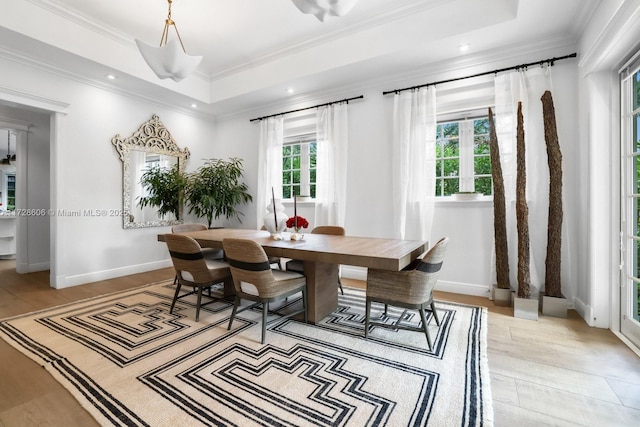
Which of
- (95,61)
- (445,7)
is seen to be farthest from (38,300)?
(445,7)

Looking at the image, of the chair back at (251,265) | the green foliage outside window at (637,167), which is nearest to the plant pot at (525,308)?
the green foliage outside window at (637,167)

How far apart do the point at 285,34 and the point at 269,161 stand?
72.5 inches

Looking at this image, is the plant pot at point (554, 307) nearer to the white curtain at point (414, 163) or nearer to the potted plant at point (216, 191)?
the white curtain at point (414, 163)

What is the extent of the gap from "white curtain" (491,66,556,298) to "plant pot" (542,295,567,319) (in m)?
0.21

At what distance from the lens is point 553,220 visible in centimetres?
277

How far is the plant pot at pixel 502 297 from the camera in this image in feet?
10.1

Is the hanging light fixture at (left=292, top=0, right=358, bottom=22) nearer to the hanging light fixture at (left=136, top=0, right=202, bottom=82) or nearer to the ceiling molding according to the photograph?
the hanging light fixture at (left=136, top=0, right=202, bottom=82)

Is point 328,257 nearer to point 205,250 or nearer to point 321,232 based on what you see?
point 321,232

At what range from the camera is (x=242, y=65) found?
14.5 feet

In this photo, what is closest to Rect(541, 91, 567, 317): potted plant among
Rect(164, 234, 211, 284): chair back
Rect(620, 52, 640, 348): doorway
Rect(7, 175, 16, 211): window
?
Rect(620, 52, 640, 348): doorway

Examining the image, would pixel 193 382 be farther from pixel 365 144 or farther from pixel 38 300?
pixel 365 144

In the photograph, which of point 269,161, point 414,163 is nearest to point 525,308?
point 414,163

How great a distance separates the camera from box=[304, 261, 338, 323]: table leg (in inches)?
102

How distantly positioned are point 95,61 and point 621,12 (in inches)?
191
